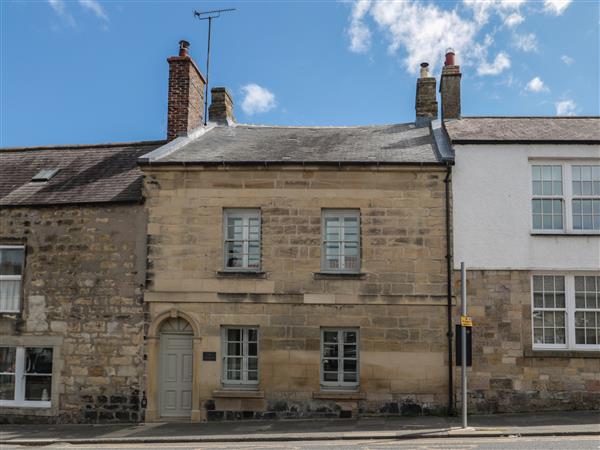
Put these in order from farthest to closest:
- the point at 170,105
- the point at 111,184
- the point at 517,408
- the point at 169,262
Answer: 1. the point at 170,105
2. the point at 111,184
3. the point at 169,262
4. the point at 517,408

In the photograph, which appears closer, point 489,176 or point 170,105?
point 489,176

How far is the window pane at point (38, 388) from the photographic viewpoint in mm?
14328

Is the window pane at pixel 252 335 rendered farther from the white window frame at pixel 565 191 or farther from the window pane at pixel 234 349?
the white window frame at pixel 565 191

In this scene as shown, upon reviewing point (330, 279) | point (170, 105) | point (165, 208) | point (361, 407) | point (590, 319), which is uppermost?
point (170, 105)

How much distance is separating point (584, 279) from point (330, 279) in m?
5.98

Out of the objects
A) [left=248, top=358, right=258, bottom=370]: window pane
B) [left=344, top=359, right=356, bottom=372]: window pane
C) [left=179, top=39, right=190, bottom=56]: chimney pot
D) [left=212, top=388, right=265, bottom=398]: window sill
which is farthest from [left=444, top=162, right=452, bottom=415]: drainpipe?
[left=179, top=39, right=190, bottom=56]: chimney pot

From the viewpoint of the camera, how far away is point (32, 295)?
14.6m

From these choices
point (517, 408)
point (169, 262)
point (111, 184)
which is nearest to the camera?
point (517, 408)

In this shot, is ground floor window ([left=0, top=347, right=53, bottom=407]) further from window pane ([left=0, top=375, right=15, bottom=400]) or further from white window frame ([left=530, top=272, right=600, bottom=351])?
white window frame ([left=530, top=272, right=600, bottom=351])

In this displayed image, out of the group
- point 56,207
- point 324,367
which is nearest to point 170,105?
point 56,207

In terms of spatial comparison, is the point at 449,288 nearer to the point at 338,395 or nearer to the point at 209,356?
the point at 338,395

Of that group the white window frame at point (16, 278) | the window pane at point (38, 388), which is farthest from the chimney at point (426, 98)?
the window pane at point (38, 388)

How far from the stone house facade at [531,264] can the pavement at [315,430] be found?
0.70 m

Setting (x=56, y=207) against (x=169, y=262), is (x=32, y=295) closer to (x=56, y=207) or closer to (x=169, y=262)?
(x=56, y=207)
